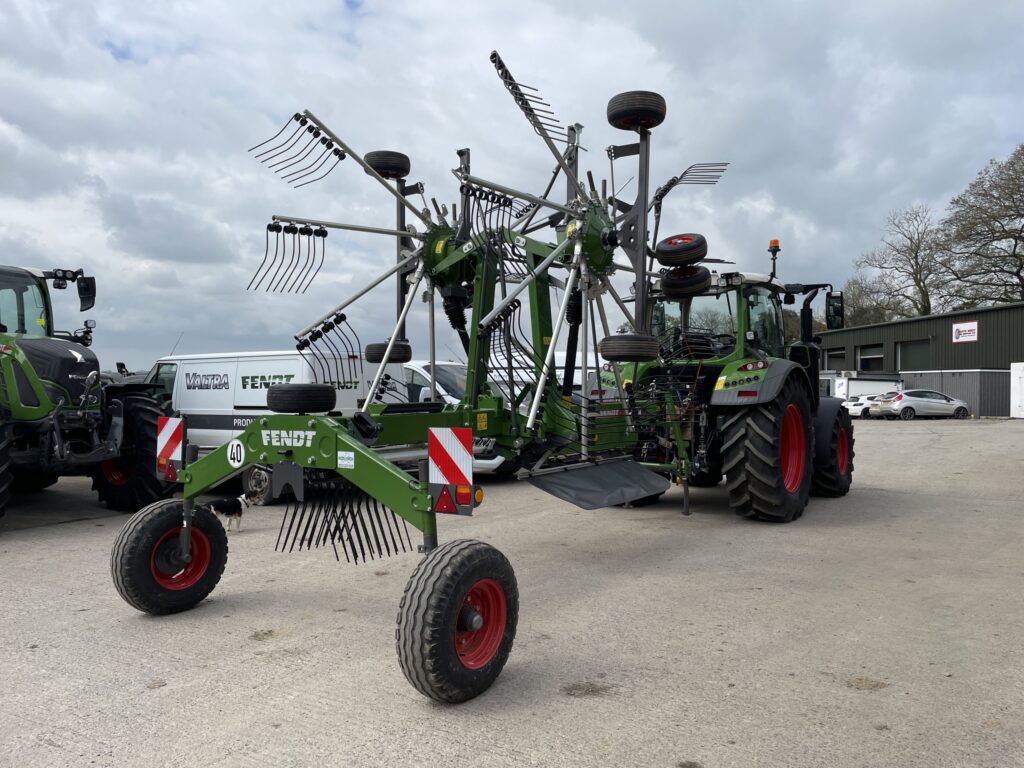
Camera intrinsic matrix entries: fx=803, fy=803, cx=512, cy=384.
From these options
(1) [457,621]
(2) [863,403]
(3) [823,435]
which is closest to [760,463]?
(3) [823,435]

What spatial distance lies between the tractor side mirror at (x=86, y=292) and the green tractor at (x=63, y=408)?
0.4 inches

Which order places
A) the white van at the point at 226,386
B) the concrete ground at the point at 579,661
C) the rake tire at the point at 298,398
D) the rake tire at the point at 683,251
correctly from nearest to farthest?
1. the concrete ground at the point at 579,661
2. the rake tire at the point at 298,398
3. the rake tire at the point at 683,251
4. the white van at the point at 226,386

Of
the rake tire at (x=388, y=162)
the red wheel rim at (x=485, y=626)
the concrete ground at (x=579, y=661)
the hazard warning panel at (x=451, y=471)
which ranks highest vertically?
the rake tire at (x=388, y=162)

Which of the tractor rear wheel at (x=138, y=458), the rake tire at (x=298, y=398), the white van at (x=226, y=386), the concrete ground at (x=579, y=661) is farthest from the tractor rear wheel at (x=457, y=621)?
the tractor rear wheel at (x=138, y=458)

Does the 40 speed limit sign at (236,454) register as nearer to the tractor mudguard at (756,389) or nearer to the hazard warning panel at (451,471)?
the hazard warning panel at (451,471)

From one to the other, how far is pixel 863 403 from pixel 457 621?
3066cm

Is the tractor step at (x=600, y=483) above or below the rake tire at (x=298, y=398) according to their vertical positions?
below

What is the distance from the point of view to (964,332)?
34.2 meters

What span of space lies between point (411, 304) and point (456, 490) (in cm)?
254

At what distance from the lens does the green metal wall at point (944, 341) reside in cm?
3238

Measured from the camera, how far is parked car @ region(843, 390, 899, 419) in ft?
100

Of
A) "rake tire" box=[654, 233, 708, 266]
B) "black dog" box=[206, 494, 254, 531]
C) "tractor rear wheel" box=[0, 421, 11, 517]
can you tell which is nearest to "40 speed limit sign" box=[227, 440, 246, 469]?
"black dog" box=[206, 494, 254, 531]

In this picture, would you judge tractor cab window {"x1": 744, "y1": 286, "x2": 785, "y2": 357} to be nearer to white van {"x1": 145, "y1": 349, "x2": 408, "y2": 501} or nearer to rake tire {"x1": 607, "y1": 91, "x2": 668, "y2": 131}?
rake tire {"x1": 607, "y1": 91, "x2": 668, "y2": 131}

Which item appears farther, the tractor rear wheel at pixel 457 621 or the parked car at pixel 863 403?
the parked car at pixel 863 403
